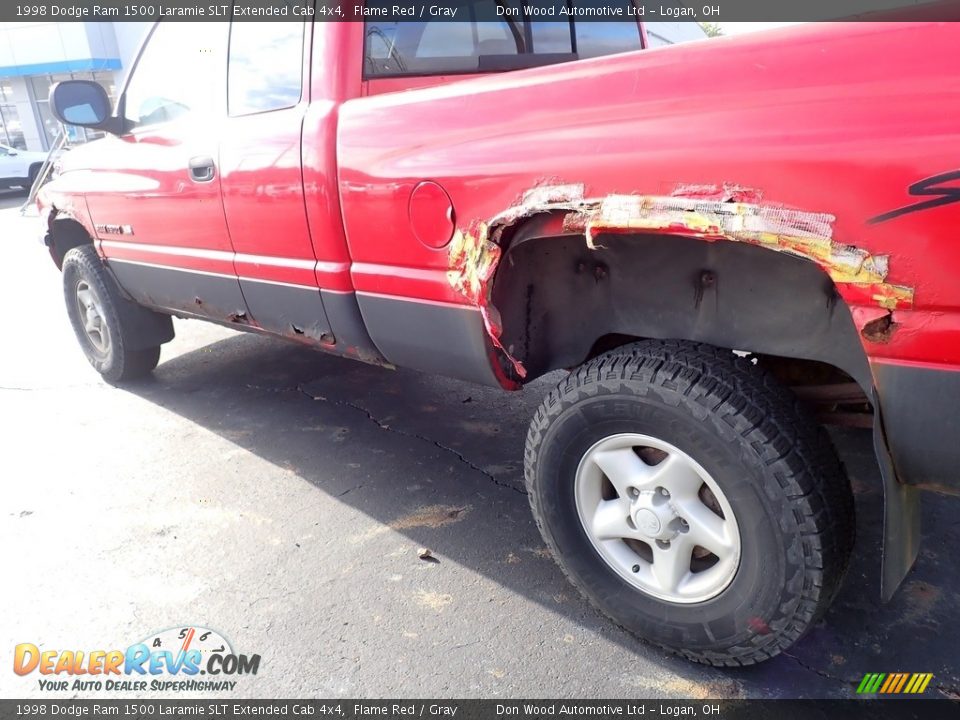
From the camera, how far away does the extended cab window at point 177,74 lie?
3.00 m

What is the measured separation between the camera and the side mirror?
3520 mm

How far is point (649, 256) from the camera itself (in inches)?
76.3

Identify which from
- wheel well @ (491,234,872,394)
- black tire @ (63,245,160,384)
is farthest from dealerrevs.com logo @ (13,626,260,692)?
black tire @ (63,245,160,384)

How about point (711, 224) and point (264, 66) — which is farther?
point (264, 66)

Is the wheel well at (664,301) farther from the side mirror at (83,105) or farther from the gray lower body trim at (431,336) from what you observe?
the side mirror at (83,105)

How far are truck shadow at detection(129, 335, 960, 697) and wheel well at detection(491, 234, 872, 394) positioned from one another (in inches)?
29.5

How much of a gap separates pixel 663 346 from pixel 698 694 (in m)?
0.95

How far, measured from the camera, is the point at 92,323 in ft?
14.1

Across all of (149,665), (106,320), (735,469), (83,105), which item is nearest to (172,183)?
(83,105)

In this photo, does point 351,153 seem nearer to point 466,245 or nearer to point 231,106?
point 466,245

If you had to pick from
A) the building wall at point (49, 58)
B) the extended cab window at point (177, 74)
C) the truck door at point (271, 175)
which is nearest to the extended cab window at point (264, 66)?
the truck door at point (271, 175)

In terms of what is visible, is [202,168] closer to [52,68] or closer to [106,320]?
[106,320]

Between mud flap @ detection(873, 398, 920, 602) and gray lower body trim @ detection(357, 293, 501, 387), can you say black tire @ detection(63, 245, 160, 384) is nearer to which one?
gray lower body trim @ detection(357, 293, 501, 387)

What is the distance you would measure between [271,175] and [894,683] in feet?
8.29
